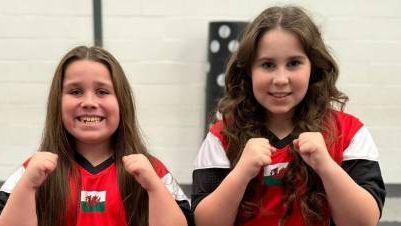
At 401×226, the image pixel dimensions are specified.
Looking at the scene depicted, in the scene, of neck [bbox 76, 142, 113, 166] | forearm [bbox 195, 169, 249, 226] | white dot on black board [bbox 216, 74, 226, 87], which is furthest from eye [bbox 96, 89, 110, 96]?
white dot on black board [bbox 216, 74, 226, 87]

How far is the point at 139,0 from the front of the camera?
8.86 ft

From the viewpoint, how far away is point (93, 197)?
4.90ft

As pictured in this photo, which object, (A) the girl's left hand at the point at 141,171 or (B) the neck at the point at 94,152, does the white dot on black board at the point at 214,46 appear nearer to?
(B) the neck at the point at 94,152

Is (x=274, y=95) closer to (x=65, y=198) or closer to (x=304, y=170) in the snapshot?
(x=304, y=170)

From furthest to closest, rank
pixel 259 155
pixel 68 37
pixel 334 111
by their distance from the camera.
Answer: pixel 68 37
pixel 334 111
pixel 259 155

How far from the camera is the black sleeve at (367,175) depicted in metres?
1.45

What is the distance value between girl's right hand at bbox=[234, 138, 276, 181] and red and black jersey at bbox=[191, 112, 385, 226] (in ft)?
0.34

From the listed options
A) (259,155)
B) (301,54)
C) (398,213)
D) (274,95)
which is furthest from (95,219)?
(398,213)

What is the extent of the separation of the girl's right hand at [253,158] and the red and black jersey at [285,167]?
10 cm

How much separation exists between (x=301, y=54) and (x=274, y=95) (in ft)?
0.44

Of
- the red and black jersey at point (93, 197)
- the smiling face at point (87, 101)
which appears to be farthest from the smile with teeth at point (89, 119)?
the red and black jersey at point (93, 197)

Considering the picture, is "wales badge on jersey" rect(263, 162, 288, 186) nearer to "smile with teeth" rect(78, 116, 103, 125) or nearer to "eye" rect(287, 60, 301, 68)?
"eye" rect(287, 60, 301, 68)

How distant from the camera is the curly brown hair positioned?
146 centimetres

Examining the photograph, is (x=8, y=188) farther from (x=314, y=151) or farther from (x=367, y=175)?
(x=367, y=175)
